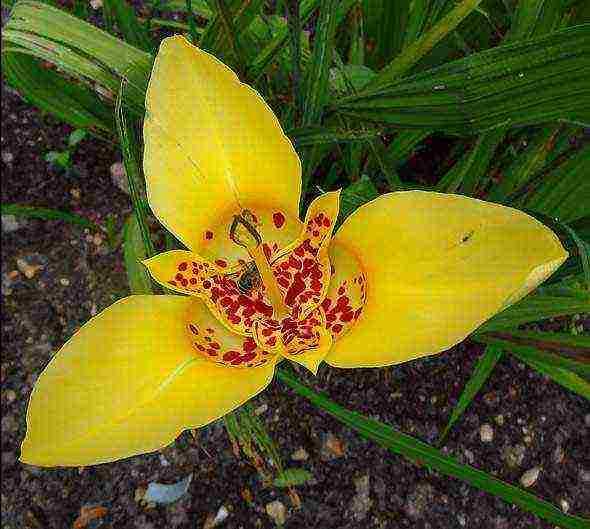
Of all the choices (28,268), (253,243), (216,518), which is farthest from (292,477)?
(28,268)

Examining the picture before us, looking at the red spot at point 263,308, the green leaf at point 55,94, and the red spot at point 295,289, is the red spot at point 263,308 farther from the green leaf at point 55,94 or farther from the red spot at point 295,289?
the green leaf at point 55,94

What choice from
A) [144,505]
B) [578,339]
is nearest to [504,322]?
[578,339]

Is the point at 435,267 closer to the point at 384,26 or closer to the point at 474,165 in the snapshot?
the point at 474,165

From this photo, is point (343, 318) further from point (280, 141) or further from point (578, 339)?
point (578, 339)

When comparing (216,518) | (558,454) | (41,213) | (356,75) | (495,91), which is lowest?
(216,518)

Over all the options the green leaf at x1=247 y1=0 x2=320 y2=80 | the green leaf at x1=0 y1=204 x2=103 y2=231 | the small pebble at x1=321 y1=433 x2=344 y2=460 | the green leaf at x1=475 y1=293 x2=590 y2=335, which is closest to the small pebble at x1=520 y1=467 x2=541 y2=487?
the small pebble at x1=321 y1=433 x2=344 y2=460

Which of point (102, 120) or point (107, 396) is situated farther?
point (102, 120)
